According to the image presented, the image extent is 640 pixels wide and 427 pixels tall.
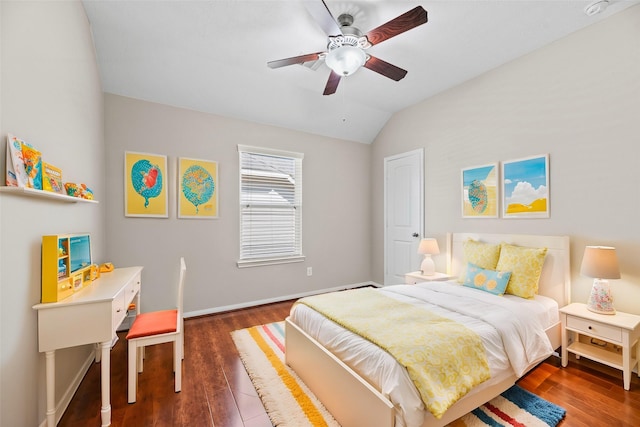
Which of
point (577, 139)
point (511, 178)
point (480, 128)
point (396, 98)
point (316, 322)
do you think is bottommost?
point (316, 322)

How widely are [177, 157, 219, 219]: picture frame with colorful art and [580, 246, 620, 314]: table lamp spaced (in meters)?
3.78

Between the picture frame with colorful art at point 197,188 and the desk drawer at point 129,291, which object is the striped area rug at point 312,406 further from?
the picture frame with colorful art at point 197,188

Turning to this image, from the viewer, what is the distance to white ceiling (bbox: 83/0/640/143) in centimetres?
224

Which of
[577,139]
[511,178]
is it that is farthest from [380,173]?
[577,139]

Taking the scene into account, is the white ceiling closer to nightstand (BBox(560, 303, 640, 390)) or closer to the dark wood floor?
nightstand (BBox(560, 303, 640, 390))

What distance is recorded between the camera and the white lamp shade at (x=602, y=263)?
2094 millimetres

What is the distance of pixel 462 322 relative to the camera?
191cm

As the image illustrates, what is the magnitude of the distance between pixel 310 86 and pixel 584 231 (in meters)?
3.31

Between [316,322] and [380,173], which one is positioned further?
[380,173]

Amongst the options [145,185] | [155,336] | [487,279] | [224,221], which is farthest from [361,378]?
[145,185]

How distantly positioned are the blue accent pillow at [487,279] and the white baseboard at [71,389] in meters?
3.37

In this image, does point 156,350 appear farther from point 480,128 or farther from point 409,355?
point 480,128

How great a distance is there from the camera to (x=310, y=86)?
3627 millimetres

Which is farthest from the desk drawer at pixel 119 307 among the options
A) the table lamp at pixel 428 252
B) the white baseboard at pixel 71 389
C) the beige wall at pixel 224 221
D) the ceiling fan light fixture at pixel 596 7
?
the ceiling fan light fixture at pixel 596 7
